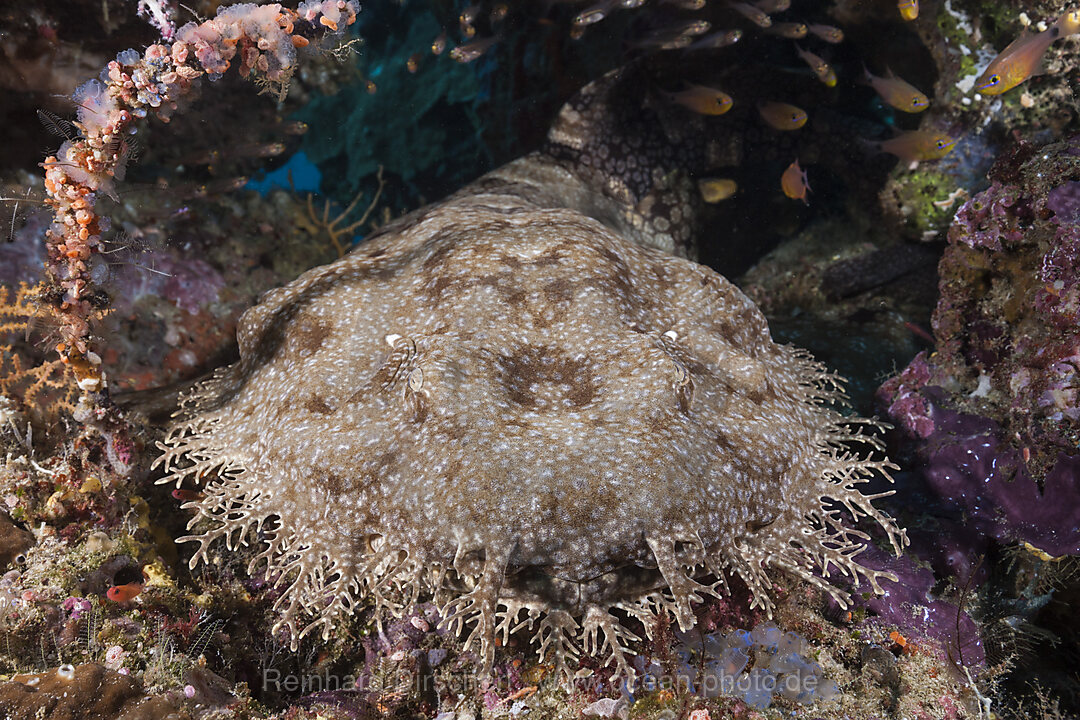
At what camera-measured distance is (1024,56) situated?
5414 mm

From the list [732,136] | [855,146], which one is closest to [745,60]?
[732,136]

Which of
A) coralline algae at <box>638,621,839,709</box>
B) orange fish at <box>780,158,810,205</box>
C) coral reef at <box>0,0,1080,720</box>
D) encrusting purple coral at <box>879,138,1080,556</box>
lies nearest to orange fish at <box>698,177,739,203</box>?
orange fish at <box>780,158,810,205</box>

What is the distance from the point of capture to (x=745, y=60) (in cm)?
768

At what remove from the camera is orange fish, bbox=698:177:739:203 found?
7496mm

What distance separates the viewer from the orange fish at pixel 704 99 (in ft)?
21.9

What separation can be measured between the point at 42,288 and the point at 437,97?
334 inches

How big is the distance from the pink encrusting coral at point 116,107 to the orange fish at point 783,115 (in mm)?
5440

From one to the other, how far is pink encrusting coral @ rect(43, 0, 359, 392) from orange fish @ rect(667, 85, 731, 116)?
15.0 feet

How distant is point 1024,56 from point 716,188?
313 cm

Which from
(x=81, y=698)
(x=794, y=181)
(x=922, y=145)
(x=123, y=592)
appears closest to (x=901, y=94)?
(x=922, y=145)

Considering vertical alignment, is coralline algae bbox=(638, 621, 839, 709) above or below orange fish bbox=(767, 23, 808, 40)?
below

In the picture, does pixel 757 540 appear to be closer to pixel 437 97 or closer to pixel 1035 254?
pixel 1035 254

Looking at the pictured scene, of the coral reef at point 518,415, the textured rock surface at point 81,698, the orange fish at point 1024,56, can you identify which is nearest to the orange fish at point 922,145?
the coral reef at point 518,415

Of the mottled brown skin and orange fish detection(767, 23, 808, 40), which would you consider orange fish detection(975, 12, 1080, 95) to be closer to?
orange fish detection(767, 23, 808, 40)
